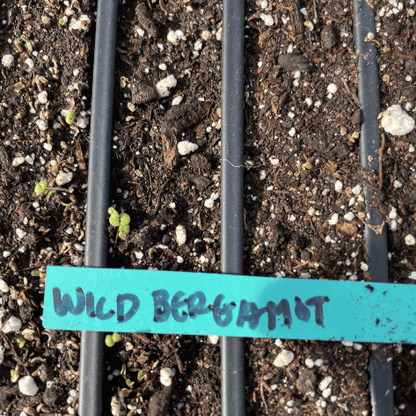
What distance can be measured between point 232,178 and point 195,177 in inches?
4.1

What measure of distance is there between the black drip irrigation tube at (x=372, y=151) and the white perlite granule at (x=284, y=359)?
0.21 metres

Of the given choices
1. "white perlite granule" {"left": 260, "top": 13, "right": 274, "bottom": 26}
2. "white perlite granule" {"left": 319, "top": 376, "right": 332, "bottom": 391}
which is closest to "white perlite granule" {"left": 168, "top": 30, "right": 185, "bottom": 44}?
"white perlite granule" {"left": 260, "top": 13, "right": 274, "bottom": 26}

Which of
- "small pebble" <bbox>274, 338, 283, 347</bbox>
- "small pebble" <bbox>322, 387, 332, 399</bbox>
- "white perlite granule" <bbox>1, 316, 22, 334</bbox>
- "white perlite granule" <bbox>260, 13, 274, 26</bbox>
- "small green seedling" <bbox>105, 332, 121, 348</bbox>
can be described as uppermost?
"white perlite granule" <bbox>260, 13, 274, 26</bbox>

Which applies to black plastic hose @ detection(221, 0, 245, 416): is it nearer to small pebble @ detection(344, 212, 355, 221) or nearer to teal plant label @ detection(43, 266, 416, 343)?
teal plant label @ detection(43, 266, 416, 343)

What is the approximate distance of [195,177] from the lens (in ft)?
2.71

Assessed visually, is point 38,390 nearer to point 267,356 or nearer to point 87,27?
point 267,356

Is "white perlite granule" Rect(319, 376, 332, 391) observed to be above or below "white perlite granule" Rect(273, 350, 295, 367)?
below

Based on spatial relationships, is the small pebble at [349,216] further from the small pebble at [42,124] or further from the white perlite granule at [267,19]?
the small pebble at [42,124]

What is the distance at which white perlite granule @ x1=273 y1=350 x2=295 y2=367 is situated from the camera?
2.59ft

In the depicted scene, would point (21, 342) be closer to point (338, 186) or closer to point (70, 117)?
point (70, 117)

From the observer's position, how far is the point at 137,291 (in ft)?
2.60

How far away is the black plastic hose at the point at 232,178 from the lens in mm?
760

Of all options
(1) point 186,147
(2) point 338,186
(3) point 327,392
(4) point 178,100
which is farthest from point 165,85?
(3) point 327,392

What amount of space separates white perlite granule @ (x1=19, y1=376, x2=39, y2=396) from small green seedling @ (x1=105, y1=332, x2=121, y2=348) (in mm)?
229
